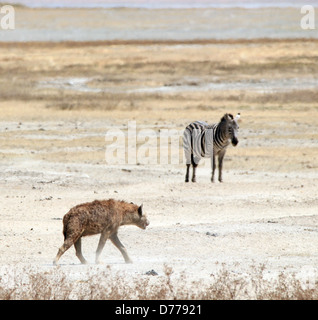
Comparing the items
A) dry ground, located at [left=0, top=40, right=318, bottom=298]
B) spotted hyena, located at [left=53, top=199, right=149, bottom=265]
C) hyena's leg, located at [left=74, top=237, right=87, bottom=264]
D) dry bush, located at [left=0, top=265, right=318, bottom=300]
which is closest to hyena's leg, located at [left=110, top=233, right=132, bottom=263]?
spotted hyena, located at [left=53, top=199, right=149, bottom=265]

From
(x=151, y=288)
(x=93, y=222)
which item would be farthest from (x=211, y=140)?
(x=151, y=288)

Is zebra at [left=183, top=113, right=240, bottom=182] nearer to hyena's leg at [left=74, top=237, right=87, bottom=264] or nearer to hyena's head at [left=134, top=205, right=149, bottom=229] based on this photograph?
hyena's head at [left=134, top=205, right=149, bottom=229]

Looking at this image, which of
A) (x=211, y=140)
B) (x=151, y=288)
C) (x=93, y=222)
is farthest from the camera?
(x=211, y=140)

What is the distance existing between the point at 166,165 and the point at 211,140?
2.74 meters

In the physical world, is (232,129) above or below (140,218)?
above

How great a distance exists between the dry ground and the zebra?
61 centimetres

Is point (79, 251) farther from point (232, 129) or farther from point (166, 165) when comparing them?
point (166, 165)

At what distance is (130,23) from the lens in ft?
245

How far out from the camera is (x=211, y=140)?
61.9ft

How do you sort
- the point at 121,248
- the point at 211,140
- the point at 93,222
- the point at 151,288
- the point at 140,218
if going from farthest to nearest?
1. the point at 211,140
2. the point at 140,218
3. the point at 121,248
4. the point at 93,222
5. the point at 151,288

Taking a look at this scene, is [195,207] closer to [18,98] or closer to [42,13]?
[18,98]

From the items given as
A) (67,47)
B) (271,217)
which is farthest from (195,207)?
(67,47)
